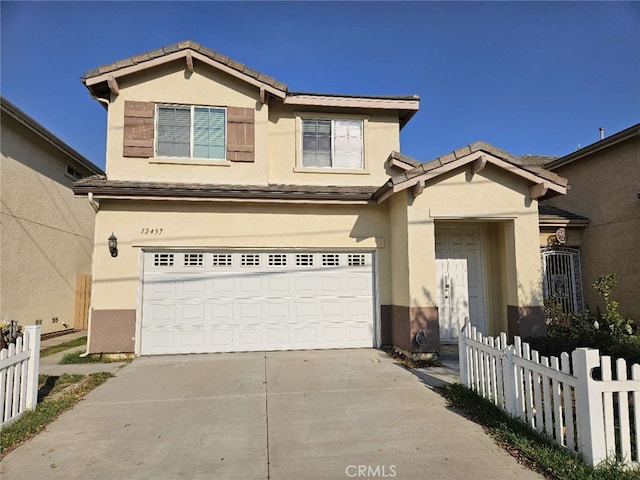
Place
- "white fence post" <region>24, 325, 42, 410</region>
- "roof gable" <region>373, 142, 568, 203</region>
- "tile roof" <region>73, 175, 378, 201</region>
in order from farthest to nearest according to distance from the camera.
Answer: "tile roof" <region>73, 175, 378, 201</region>, "roof gable" <region>373, 142, 568, 203</region>, "white fence post" <region>24, 325, 42, 410</region>

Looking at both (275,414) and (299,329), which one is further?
(299,329)

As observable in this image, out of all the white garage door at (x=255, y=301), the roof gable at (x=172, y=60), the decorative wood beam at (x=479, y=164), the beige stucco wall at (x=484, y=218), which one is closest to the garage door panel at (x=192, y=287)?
the white garage door at (x=255, y=301)

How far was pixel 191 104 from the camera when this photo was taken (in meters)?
9.41

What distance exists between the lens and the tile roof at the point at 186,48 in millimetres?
8891

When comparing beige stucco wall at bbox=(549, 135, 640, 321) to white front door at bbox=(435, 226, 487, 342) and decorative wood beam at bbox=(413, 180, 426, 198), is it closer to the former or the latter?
white front door at bbox=(435, 226, 487, 342)

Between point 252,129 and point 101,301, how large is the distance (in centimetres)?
507

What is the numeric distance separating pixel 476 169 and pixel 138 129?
7.47 m

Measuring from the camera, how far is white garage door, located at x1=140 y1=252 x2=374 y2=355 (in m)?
8.63

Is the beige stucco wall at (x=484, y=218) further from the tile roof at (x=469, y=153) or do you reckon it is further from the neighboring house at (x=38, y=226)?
the neighboring house at (x=38, y=226)

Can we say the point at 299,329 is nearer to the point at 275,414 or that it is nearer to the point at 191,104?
the point at 275,414

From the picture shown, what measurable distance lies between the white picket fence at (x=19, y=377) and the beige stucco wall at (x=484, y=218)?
6179mm

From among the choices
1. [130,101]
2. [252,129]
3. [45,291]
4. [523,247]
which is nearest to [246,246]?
[252,129]

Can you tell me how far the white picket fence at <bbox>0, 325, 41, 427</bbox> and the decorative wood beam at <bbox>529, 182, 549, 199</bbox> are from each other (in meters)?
8.85
